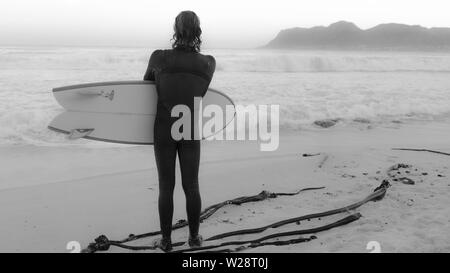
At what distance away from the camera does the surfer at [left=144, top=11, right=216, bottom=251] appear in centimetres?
269

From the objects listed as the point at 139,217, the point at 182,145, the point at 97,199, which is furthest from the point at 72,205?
the point at 182,145

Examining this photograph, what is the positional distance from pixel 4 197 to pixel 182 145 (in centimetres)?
225

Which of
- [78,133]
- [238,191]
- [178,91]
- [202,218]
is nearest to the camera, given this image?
[178,91]

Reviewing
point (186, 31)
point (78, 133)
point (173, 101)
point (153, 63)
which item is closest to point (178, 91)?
point (173, 101)

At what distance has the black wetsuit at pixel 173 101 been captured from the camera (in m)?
2.73

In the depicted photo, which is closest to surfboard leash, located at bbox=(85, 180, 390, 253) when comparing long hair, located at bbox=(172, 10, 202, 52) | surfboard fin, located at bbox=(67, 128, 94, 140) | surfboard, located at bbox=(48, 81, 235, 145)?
surfboard, located at bbox=(48, 81, 235, 145)

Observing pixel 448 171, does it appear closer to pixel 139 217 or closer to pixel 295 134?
pixel 295 134

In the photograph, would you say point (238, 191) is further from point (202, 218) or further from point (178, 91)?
point (178, 91)

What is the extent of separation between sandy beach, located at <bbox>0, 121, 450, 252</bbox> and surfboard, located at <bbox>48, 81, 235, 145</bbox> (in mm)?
660

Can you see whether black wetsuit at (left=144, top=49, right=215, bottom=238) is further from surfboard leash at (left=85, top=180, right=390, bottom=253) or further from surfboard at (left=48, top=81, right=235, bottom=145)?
surfboard at (left=48, top=81, right=235, bottom=145)

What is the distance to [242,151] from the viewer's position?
6.06 meters

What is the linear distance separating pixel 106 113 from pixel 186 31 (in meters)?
1.43

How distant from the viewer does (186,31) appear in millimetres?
2641
